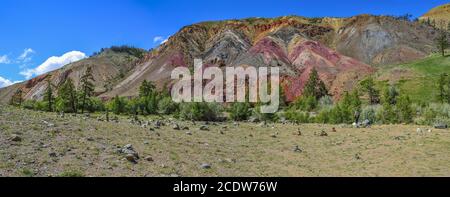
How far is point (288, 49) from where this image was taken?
165875mm

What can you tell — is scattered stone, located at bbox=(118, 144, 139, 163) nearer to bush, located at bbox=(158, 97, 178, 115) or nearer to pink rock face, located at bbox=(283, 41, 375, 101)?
bush, located at bbox=(158, 97, 178, 115)

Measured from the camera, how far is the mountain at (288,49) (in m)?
145

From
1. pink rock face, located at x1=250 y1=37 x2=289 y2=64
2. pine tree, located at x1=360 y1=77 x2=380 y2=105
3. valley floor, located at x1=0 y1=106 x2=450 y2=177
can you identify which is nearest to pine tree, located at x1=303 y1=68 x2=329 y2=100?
pine tree, located at x1=360 y1=77 x2=380 y2=105

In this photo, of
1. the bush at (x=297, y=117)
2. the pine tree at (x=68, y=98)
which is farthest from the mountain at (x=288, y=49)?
the pine tree at (x=68, y=98)

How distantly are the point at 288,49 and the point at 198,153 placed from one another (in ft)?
473

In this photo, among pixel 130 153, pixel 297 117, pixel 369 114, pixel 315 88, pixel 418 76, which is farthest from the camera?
pixel 315 88

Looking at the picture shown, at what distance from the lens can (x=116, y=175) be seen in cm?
1814

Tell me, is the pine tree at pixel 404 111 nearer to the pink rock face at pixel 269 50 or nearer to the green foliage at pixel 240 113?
the green foliage at pixel 240 113

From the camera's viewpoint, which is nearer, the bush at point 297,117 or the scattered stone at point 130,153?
the scattered stone at point 130,153

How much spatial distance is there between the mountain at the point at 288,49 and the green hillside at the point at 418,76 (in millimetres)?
7734

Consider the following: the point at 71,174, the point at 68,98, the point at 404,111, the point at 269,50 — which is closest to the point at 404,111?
the point at 404,111

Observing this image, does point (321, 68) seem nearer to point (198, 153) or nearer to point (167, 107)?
point (167, 107)

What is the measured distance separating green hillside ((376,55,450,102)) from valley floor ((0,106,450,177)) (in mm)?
70305

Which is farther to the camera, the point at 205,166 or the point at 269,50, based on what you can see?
the point at 269,50
